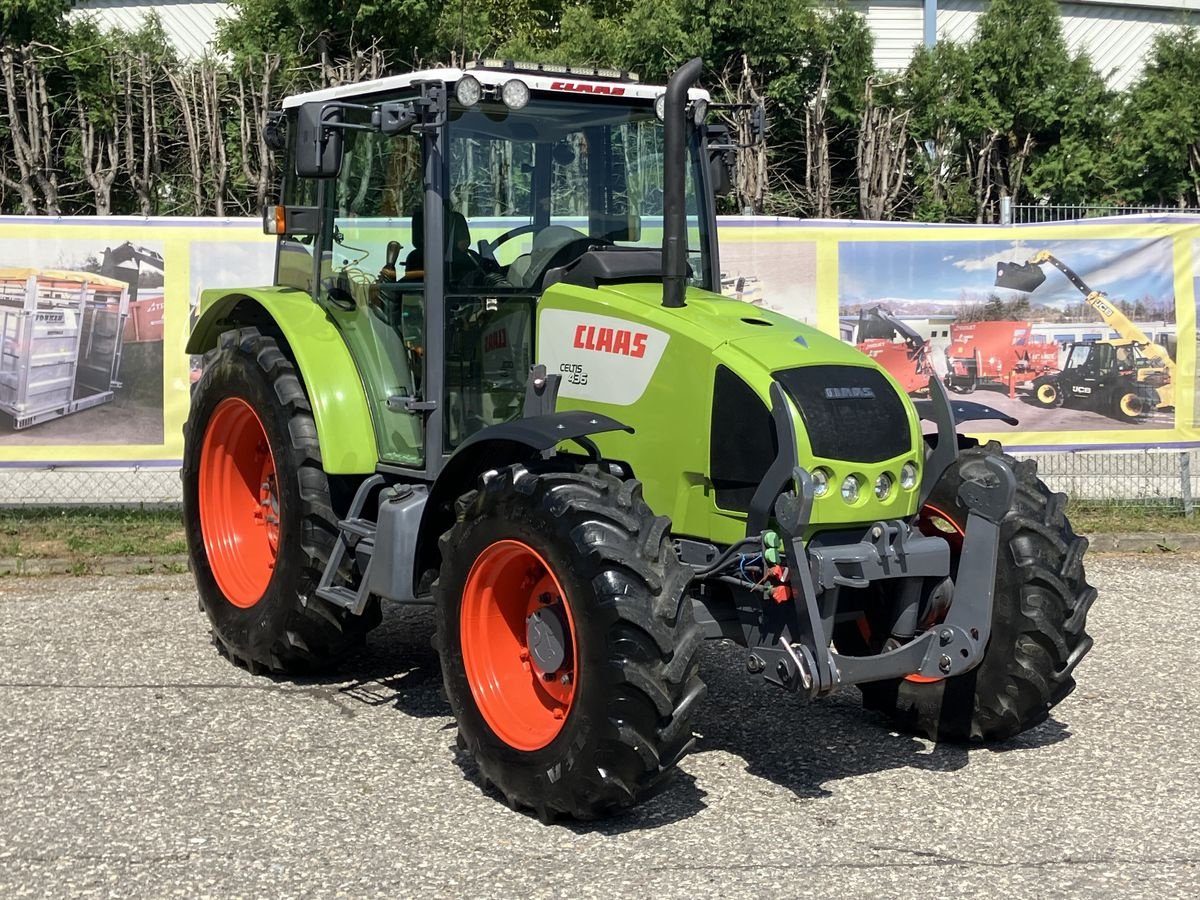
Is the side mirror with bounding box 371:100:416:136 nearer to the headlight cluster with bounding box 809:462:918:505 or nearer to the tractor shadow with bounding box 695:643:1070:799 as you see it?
the headlight cluster with bounding box 809:462:918:505

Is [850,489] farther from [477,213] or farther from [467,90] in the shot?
[467,90]

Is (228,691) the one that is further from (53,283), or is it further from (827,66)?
(827,66)

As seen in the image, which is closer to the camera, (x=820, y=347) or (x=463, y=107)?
(x=820, y=347)

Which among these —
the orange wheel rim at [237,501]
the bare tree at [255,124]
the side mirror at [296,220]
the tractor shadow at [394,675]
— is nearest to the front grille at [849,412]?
the tractor shadow at [394,675]

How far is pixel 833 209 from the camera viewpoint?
15820 mm

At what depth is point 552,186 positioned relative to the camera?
637cm

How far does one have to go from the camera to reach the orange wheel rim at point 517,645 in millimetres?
5352

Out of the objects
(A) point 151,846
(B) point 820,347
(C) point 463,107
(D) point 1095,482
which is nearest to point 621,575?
(B) point 820,347

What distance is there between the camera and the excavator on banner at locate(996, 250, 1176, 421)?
10.7 m

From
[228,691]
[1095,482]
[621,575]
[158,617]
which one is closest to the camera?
[621,575]

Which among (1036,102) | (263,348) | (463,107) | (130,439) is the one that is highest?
(1036,102)

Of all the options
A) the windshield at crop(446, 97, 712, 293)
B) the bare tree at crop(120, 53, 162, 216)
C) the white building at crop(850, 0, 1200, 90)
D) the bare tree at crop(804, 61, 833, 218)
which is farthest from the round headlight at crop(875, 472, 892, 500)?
the white building at crop(850, 0, 1200, 90)

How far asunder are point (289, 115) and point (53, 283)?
138 inches

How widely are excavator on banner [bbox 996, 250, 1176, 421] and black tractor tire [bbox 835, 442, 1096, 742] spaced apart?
16.4ft
